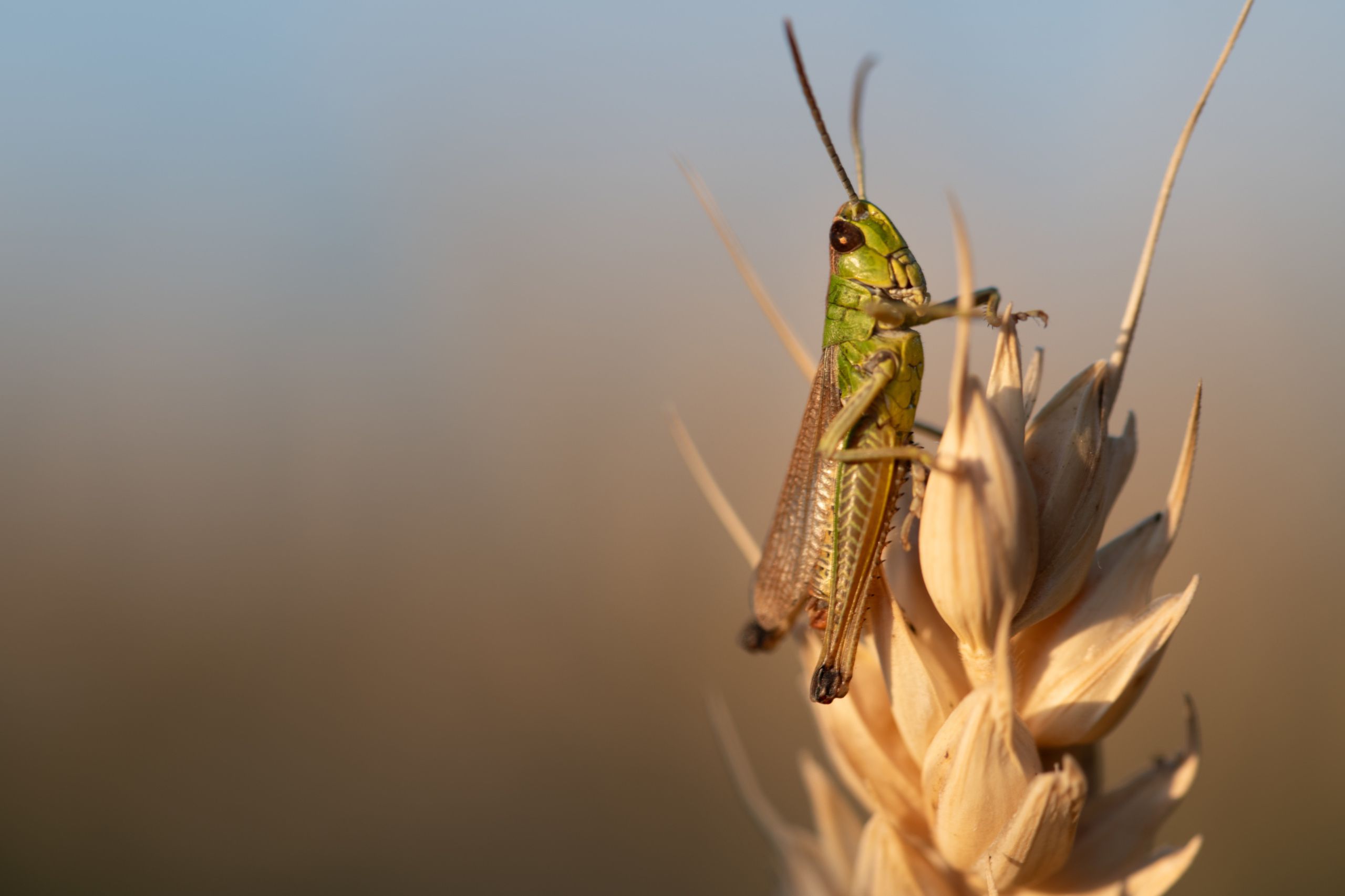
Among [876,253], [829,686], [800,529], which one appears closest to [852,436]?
[800,529]

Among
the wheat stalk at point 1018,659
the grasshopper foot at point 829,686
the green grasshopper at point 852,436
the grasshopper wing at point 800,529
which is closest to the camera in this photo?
the wheat stalk at point 1018,659

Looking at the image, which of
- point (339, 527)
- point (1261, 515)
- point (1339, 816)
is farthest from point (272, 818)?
point (1261, 515)

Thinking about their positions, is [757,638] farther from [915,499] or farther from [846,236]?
[846,236]

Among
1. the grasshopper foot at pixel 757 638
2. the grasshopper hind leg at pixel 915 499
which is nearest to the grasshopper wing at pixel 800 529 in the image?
the grasshopper foot at pixel 757 638

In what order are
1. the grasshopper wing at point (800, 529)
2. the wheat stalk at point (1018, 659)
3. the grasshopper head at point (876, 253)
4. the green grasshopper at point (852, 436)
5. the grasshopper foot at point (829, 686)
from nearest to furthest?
the wheat stalk at point (1018, 659) → the grasshopper foot at point (829, 686) → the green grasshopper at point (852, 436) → the grasshopper wing at point (800, 529) → the grasshopper head at point (876, 253)

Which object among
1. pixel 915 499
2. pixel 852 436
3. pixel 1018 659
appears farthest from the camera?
pixel 852 436

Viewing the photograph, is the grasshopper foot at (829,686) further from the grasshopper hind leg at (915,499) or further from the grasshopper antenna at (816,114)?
the grasshopper antenna at (816,114)

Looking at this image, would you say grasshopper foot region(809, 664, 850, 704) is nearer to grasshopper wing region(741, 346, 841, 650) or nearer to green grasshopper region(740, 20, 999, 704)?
green grasshopper region(740, 20, 999, 704)

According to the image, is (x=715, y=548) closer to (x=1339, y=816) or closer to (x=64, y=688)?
(x=1339, y=816)
